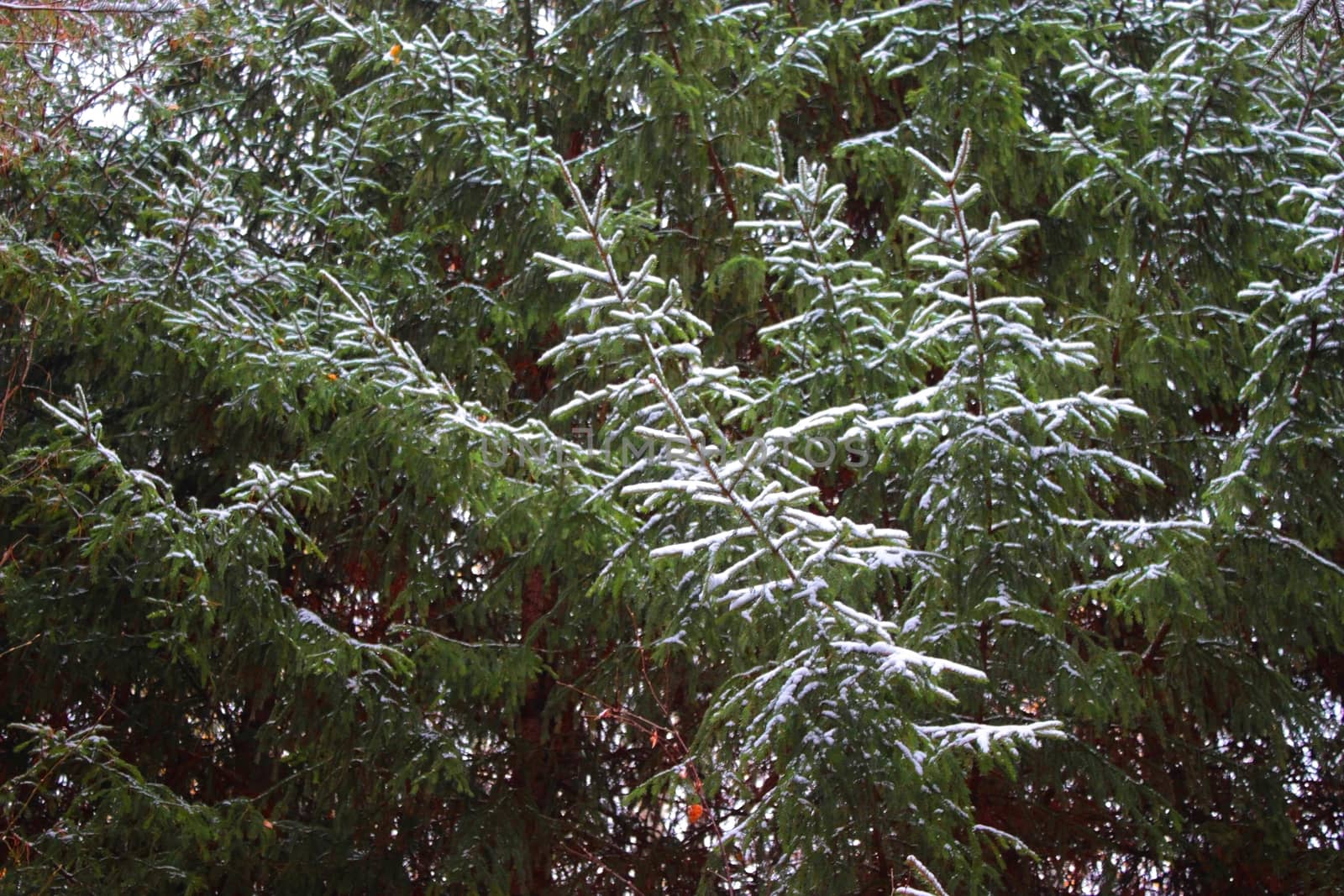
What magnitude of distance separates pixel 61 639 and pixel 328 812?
1455 mm

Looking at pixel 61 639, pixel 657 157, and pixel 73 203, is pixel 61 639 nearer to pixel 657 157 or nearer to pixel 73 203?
pixel 73 203

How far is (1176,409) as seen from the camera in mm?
Answer: 5387

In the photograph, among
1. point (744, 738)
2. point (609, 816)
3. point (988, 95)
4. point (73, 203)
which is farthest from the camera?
point (73, 203)

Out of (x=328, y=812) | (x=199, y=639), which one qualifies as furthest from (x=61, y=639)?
(x=328, y=812)

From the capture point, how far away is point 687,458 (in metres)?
3.15

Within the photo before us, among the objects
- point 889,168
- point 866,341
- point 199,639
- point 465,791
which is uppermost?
point 889,168

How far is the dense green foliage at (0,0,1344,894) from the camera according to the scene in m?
3.52

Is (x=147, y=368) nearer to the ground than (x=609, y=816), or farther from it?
farther from it

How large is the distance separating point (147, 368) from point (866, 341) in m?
3.53

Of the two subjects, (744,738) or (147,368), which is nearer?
(744,738)

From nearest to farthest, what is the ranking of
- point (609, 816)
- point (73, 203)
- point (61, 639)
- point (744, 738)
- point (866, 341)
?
point (744, 738)
point (866, 341)
point (61, 639)
point (609, 816)
point (73, 203)

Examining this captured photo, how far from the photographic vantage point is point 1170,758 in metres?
4.89

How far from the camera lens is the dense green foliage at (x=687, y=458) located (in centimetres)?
352

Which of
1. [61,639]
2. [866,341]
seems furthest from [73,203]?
[866,341]
